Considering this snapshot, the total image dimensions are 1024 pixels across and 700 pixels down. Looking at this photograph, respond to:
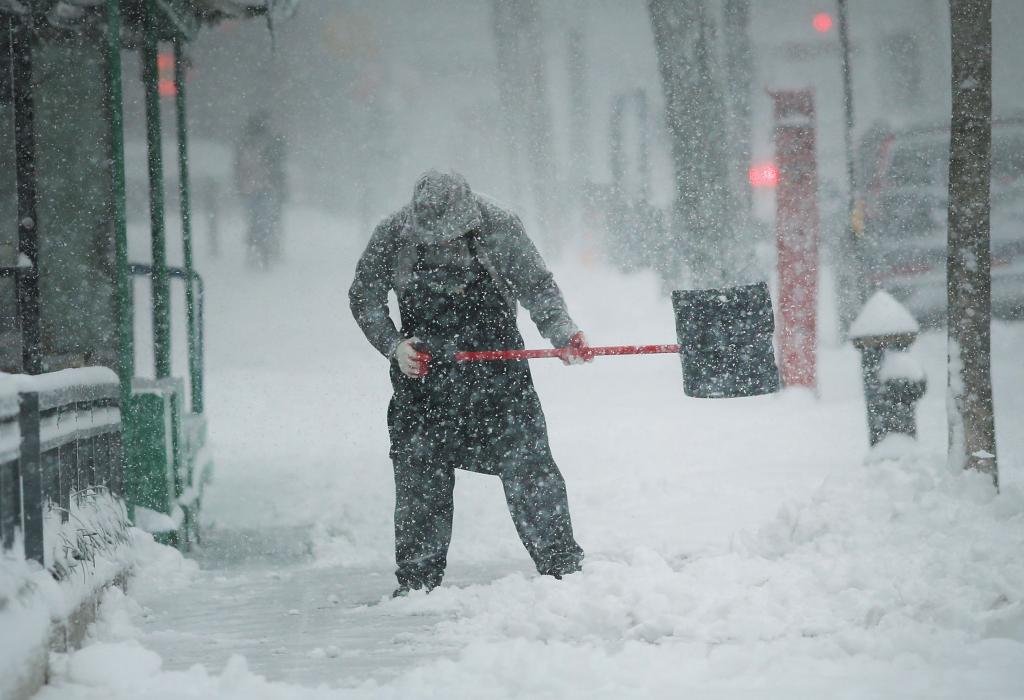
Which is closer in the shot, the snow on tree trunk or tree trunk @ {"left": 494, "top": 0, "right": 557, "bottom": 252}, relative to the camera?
the snow on tree trunk

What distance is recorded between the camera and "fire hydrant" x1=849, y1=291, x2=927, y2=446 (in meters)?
6.05

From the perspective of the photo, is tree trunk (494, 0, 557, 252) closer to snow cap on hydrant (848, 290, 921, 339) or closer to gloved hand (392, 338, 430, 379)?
snow cap on hydrant (848, 290, 921, 339)

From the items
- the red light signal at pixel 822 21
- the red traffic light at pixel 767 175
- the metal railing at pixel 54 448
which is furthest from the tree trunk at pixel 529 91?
the metal railing at pixel 54 448

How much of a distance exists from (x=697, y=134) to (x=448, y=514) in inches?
308

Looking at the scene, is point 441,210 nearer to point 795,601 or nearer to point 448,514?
point 448,514

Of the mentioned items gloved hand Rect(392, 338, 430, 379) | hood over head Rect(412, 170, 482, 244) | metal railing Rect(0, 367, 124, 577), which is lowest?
metal railing Rect(0, 367, 124, 577)

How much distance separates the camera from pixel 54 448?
430cm

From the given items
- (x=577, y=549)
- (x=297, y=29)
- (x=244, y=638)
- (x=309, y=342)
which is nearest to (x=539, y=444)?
(x=577, y=549)

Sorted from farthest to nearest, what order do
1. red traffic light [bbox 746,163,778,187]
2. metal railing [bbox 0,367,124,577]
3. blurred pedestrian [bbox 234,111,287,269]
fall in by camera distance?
blurred pedestrian [bbox 234,111,287,269], red traffic light [bbox 746,163,778,187], metal railing [bbox 0,367,124,577]

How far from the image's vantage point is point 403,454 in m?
4.86

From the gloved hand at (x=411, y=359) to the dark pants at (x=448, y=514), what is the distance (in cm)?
38

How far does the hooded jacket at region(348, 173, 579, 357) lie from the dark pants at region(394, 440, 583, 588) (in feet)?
1.71

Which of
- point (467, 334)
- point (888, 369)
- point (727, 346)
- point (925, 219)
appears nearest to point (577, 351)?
point (467, 334)

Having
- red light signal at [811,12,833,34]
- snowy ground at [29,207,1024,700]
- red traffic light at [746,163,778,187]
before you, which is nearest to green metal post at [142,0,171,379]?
snowy ground at [29,207,1024,700]
